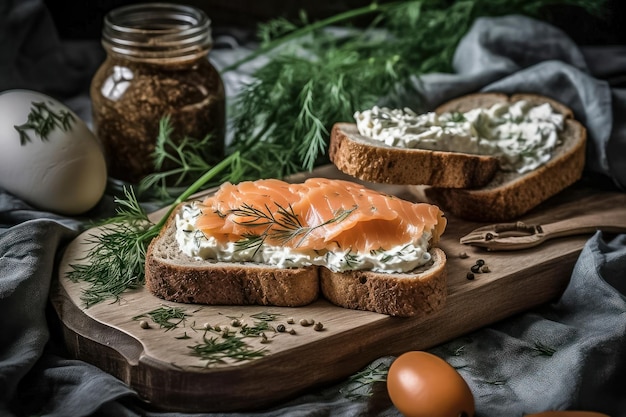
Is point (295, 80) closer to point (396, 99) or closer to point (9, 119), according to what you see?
Result: point (396, 99)

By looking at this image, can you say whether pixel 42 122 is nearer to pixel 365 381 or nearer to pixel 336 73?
pixel 336 73

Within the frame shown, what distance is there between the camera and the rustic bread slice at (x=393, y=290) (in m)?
3.19

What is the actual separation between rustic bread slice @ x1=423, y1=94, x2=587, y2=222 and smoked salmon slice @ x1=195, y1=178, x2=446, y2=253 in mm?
547

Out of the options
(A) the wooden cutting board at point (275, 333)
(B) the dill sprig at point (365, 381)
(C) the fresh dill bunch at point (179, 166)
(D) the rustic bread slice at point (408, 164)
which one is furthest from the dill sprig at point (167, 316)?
(D) the rustic bread slice at point (408, 164)

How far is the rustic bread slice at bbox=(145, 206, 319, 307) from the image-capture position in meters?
3.26

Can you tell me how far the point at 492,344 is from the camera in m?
3.45

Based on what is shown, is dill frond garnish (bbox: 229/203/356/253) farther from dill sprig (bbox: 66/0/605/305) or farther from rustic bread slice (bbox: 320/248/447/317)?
dill sprig (bbox: 66/0/605/305)

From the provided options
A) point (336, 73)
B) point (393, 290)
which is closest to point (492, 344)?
point (393, 290)

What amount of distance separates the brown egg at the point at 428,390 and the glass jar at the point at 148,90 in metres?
2.00

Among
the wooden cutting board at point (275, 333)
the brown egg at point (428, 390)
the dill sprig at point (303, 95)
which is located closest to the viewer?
the brown egg at point (428, 390)

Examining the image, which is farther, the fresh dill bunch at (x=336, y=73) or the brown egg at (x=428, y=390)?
the fresh dill bunch at (x=336, y=73)

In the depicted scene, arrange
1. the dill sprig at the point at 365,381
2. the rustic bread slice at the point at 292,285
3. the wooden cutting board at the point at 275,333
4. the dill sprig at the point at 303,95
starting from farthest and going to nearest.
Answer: the dill sprig at the point at 303,95 → the rustic bread slice at the point at 292,285 → the dill sprig at the point at 365,381 → the wooden cutting board at the point at 275,333

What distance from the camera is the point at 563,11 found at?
5844mm

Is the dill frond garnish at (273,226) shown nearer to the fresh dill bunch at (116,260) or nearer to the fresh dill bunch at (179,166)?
the fresh dill bunch at (116,260)
